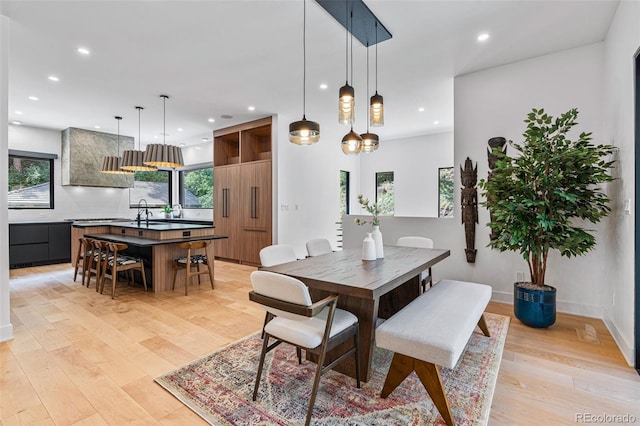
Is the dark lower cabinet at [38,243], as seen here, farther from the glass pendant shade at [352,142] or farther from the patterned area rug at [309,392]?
the glass pendant shade at [352,142]

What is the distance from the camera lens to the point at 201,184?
28.5 feet

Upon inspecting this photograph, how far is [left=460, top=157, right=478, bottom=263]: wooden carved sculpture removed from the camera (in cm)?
411

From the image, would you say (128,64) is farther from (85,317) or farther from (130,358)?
(130,358)

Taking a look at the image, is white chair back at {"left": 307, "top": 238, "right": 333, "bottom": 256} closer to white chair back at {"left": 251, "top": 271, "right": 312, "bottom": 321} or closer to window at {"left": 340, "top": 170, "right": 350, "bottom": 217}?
white chair back at {"left": 251, "top": 271, "right": 312, "bottom": 321}

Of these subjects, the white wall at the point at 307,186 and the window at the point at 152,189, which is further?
the window at the point at 152,189

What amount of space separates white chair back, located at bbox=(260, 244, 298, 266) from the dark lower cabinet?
6.00 meters

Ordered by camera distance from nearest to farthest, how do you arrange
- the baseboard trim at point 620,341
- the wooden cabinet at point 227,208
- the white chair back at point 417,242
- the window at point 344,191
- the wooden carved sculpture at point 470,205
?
the baseboard trim at point 620,341, the white chair back at point 417,242, the wooden carved sculpture at point 470,205, the wooden cabinet at point 227,208, the window at point 344,191

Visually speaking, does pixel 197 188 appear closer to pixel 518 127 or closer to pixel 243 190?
pixel 243 190

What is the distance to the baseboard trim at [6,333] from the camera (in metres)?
2.85

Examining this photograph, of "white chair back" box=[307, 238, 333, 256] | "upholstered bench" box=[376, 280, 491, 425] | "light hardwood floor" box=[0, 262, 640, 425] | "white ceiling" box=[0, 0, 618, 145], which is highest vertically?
"white ceiling" box=[0, 0, 618, 145]

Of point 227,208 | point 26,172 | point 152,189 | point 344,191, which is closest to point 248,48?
point 227,208

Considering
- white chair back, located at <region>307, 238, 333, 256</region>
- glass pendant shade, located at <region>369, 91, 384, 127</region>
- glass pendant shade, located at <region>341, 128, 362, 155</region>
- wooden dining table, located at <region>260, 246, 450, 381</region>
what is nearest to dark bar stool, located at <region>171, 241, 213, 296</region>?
white chair back, located at <region>307, 238, 333, 256</region>

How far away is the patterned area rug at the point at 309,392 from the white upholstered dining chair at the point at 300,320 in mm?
155

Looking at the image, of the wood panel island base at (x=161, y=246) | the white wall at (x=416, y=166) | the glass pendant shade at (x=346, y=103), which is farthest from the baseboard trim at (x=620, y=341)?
the wood panel island base at (x=161, y=246)
